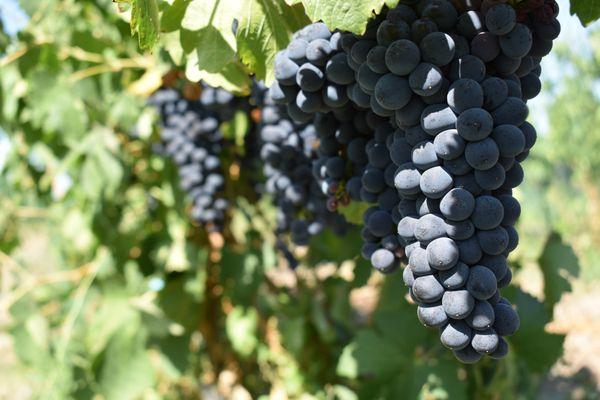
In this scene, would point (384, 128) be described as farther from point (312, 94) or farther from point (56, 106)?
point (56, 106)

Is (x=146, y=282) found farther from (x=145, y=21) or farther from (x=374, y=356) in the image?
(x=145, y=21)

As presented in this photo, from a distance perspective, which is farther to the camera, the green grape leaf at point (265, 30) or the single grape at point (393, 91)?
the green grape leaf at point (265, 30)

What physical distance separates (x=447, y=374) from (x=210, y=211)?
73cm

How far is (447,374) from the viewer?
1.33 m

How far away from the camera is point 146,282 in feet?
6.33

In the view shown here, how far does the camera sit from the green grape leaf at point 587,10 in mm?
724

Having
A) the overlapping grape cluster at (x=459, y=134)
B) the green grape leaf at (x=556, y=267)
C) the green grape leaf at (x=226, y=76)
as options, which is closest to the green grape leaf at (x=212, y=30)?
the green grape leaf at (x=226, y=76)

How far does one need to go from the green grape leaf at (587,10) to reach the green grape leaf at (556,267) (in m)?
0.91

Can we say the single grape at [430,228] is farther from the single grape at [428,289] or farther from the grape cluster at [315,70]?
the grape cluster at [315,70]

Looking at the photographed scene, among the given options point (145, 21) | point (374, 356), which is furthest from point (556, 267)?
point (145, 21)

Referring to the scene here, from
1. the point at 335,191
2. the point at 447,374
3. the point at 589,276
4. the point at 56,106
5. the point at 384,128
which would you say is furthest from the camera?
the point at 589,276

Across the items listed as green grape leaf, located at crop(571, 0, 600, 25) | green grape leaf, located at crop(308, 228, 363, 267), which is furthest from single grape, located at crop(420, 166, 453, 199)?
green grape leaf, located at crop(308, 228, 363, 267)

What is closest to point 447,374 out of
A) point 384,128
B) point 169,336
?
point 384,128

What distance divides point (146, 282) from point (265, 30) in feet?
4.21
